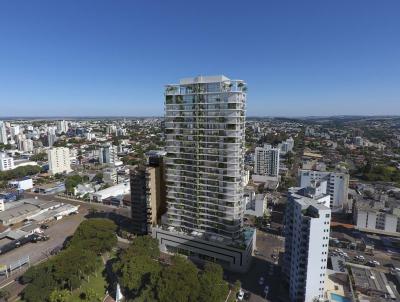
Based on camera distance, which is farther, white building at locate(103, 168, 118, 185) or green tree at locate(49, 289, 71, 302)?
white building at locate(103, 168, 118, 185)

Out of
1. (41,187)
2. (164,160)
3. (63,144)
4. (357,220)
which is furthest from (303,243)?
(63,144)

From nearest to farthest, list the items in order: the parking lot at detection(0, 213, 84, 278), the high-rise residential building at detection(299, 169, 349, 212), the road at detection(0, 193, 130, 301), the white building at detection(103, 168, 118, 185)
Answer: 1. the road at detection(0, 193, 130, 301)
2. the parking lot at detection(0, 213, 84, 278)
3. the high-rise residential building at detection(299, 169, 349, 212)
4. the white building at detection(103, 168, 118, 185)

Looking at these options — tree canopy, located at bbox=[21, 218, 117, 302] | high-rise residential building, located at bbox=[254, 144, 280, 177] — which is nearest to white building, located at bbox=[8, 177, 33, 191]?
tree canopy, located at bbox=[21, 218, 117, 302]

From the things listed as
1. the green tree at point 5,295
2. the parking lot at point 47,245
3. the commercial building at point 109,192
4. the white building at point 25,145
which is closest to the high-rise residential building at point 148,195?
the parking lot at point 47,245

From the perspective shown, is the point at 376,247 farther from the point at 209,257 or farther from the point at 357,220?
the point at 209,257

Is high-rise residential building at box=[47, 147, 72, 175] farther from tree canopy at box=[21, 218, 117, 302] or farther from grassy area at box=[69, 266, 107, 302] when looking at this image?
grassy area at box=[69, 266, 107, 302]
